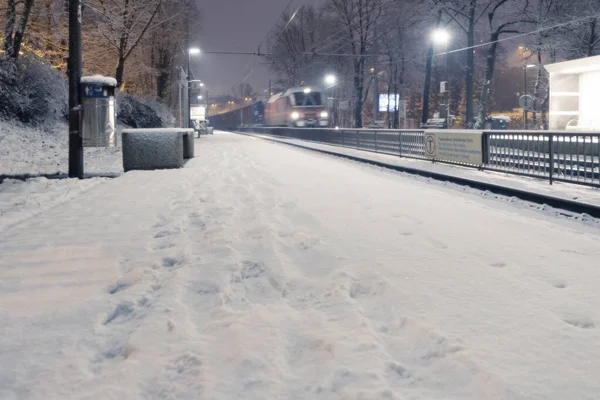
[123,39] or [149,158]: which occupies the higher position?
[123,39]

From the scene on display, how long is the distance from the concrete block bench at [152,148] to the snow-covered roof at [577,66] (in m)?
15.8

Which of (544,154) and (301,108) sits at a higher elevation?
(301,108)

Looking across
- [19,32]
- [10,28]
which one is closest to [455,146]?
[19,32]

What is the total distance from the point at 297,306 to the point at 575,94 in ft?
75.8

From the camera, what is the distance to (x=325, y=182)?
12.8 meters

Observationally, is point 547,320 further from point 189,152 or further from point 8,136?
point 8,136

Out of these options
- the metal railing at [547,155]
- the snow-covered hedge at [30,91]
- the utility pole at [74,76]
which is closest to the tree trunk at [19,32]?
the snow-covered hedge at [30,91]

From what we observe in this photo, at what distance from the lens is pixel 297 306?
4160 millimetres

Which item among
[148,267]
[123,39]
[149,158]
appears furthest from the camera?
[123,39]

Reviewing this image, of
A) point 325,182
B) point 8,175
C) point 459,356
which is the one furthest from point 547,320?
point 8,175

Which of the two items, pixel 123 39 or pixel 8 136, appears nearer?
pixel 8 136

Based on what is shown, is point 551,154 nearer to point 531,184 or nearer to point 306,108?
point 531,184

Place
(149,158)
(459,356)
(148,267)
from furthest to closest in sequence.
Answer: (149,158), (148,267), (459,356)

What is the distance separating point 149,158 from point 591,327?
1275 centimetres
